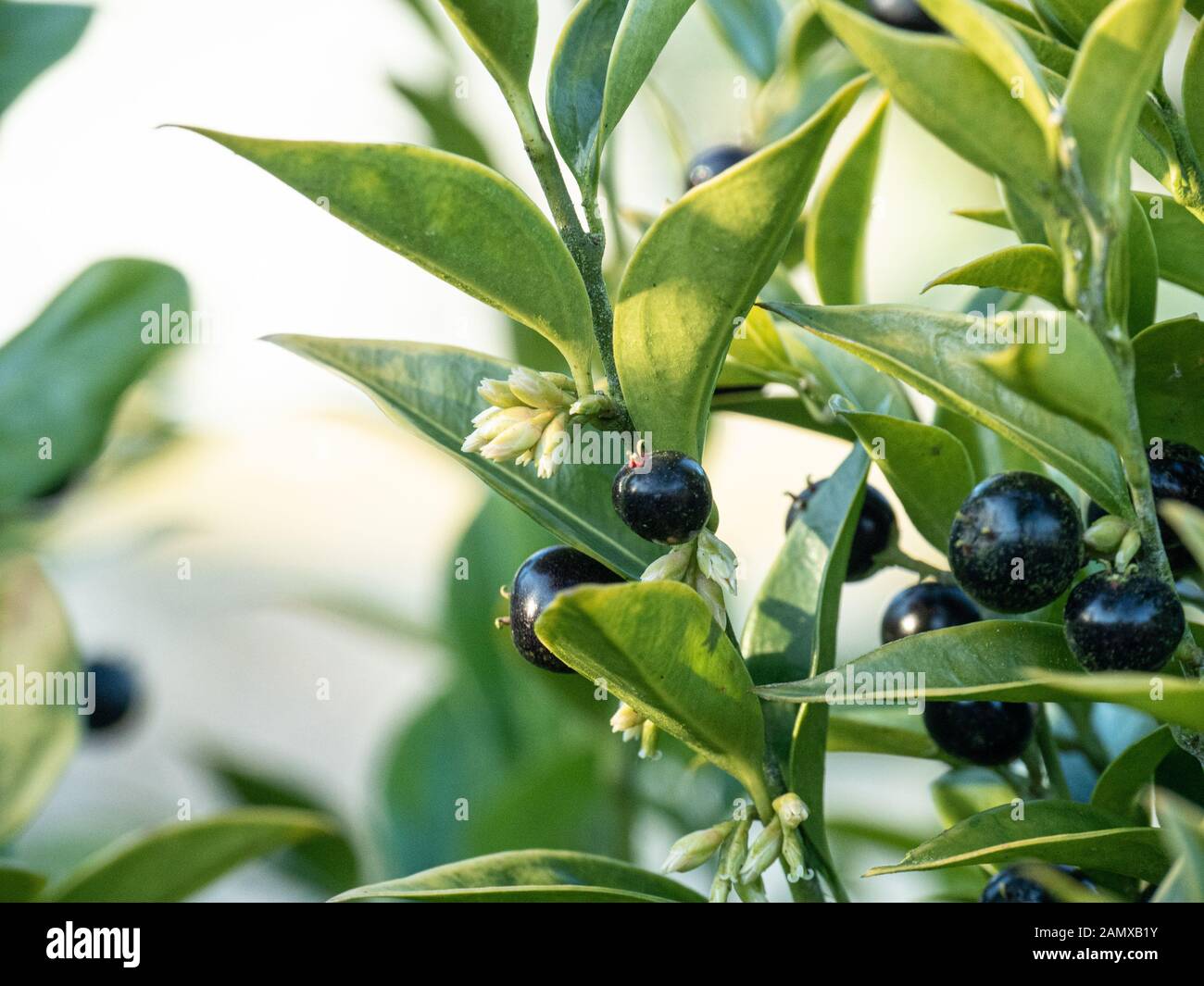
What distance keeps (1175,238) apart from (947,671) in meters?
0.36

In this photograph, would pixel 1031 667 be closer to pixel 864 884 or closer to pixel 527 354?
pixel 527 354

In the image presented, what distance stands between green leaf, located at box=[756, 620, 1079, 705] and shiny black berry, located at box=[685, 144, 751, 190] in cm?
65

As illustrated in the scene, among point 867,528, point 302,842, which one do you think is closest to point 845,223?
point 867,528

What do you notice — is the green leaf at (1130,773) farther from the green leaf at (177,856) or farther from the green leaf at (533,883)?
the green leaf at (177,856)

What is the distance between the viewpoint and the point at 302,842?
1.63m

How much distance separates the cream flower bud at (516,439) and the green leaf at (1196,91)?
0.43m

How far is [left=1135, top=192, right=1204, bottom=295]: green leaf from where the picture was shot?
2.70 ft

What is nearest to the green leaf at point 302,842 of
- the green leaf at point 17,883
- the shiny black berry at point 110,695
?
the shiny black berry at point 110,695

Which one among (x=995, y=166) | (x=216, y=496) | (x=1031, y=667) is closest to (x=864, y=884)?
(x=1031, y=667)

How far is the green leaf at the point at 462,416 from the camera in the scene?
2.61 ft

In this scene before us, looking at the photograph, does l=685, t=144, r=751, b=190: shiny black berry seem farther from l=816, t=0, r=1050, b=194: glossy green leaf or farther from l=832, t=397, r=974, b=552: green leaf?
l=816, t=0, r=1050, b=194: glossy green leaf

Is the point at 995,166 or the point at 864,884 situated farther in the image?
the point at 864,884

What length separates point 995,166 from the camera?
2.06 feet
